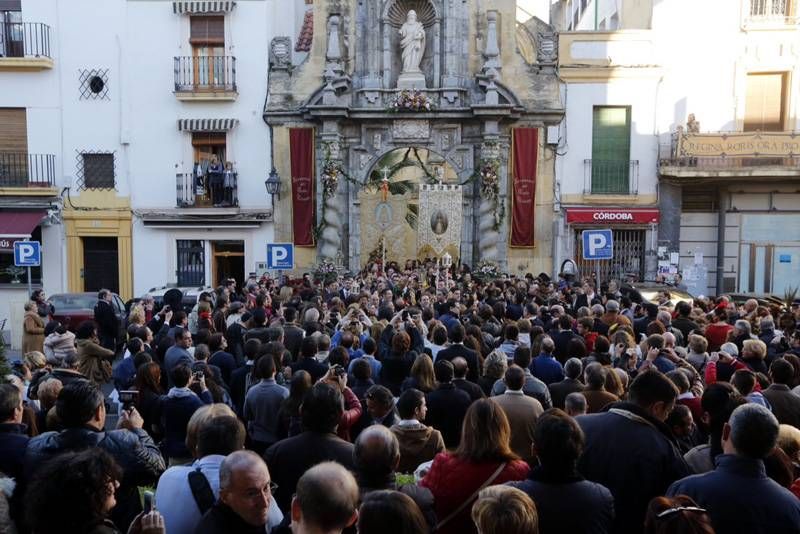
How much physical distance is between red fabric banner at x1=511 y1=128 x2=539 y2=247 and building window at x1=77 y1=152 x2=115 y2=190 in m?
11.8

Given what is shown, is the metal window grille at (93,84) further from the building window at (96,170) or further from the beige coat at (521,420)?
the beige coat at (521,420)

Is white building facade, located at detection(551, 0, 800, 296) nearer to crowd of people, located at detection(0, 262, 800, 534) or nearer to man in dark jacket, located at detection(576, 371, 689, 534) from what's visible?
crowd of people, located at detection(0, 262, 800, 534)

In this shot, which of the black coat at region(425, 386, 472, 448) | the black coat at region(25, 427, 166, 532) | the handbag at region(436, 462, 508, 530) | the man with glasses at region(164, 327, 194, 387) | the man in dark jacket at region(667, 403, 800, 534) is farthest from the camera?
the man with glasses at region(164, 327, 194, 387)

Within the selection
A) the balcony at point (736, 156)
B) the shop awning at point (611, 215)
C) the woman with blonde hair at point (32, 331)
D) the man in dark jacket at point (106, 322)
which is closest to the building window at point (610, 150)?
the shop awning at point (611, 215)

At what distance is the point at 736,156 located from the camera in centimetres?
2044

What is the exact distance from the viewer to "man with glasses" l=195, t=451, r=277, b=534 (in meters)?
3.37

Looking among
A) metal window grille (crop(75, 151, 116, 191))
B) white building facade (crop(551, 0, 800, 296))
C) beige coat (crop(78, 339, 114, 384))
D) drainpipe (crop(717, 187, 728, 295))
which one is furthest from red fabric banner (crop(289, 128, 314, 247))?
beige coat (crop(78, 339, 114, 384))

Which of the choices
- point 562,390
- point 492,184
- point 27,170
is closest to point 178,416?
point 562,390

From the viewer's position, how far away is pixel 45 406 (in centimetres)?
568

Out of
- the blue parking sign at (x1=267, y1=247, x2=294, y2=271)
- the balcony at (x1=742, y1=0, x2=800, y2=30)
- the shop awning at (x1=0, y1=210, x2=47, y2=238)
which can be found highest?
the balcony at (x1=742, y1=0, x2=800, y2=30)

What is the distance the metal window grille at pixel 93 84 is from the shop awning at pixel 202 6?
2907mm

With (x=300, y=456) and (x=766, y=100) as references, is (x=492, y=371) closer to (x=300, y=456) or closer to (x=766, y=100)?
(x=300, y=456)

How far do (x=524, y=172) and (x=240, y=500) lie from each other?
1857 centimetres

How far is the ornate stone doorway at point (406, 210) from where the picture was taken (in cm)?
2023
